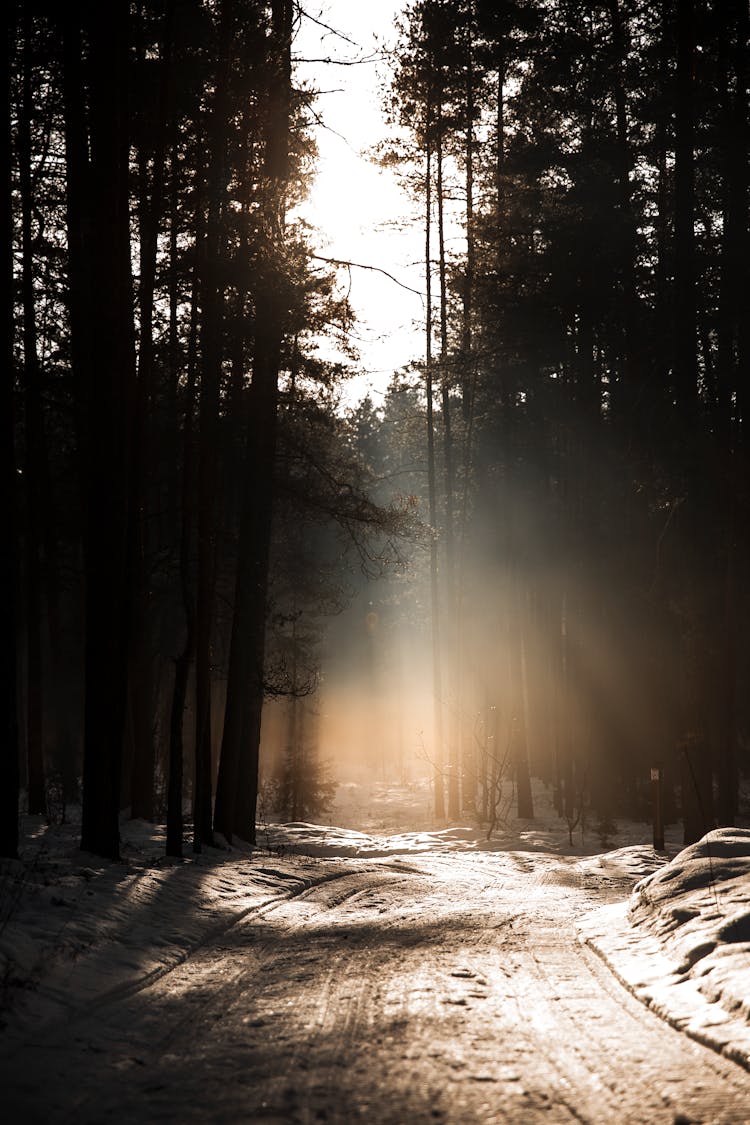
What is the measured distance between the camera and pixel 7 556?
10.4 m

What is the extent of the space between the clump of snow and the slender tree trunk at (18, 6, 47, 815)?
11075mm

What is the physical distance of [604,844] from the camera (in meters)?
22.5

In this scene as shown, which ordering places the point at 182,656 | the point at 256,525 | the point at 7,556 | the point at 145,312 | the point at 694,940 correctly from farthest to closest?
the point at 256,525, the point at 182,656, the point at 145,312, the point at 7,556, the point at 694,940

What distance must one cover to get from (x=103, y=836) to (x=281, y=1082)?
7656 mm

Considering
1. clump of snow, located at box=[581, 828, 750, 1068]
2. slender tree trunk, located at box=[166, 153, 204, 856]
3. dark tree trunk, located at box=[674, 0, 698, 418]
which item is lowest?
clump of snow, located at box=[581, 828, 750, 1068]

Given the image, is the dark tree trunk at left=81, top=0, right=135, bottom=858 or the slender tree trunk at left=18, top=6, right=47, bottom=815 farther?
the slender tree trunk at left=18, top=6, right=47, bottom=815

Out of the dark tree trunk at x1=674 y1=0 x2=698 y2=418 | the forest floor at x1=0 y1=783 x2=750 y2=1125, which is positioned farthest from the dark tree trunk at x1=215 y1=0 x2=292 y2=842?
the dark tree trunk at x1=674 y1=0 x2=698 y2=418

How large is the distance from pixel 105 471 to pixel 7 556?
1.86 m

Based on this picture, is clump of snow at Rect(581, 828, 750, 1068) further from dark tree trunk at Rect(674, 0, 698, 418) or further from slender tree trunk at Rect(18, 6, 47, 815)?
slender tree trunk at Rect(18, 6, 47, 815)

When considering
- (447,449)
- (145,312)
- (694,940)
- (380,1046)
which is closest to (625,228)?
(447,449)

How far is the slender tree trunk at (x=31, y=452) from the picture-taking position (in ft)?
56.1

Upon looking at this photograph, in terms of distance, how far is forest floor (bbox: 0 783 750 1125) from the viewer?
4.48 metres

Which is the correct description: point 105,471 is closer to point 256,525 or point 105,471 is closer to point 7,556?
point 7,556

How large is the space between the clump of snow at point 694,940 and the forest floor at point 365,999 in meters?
0.02
